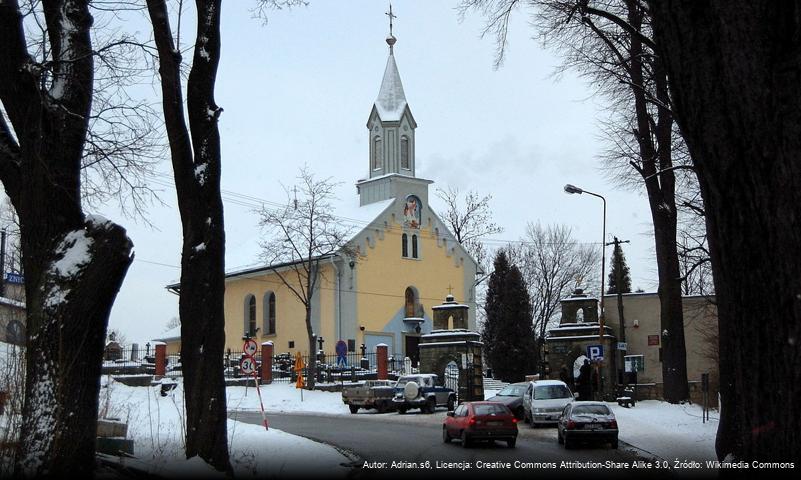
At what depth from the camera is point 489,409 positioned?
20719mm

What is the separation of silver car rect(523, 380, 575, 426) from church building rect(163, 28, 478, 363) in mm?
26416

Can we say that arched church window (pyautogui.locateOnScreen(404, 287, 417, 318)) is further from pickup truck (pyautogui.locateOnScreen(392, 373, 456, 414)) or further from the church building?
pickup truck (pyautogui.locateOnScreen(392, 373, 456, 414))

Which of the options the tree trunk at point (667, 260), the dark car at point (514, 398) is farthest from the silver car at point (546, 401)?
the tree trunk at point (667, 260)

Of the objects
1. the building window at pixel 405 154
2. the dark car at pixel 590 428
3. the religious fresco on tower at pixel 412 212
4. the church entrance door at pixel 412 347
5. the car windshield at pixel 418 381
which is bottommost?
the dark car at pixel 590 428

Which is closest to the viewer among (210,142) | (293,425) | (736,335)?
(736,335)

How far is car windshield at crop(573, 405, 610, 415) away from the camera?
20.0 metres

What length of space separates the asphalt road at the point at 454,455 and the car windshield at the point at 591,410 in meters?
0.82

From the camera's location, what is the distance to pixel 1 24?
996 centimetres

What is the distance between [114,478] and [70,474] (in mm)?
606

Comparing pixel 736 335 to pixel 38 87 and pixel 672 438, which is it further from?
pixel 672 438

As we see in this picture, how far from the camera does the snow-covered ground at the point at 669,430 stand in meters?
18.2

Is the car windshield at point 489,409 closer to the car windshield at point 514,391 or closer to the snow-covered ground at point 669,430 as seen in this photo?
the snow-covered ground at point 669,430

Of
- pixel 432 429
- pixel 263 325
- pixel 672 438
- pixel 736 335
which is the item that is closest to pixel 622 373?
pixel 432 429

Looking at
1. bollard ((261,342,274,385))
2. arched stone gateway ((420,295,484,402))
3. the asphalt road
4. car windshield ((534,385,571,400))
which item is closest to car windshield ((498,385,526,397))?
car windshield ((534,385,571,400))
